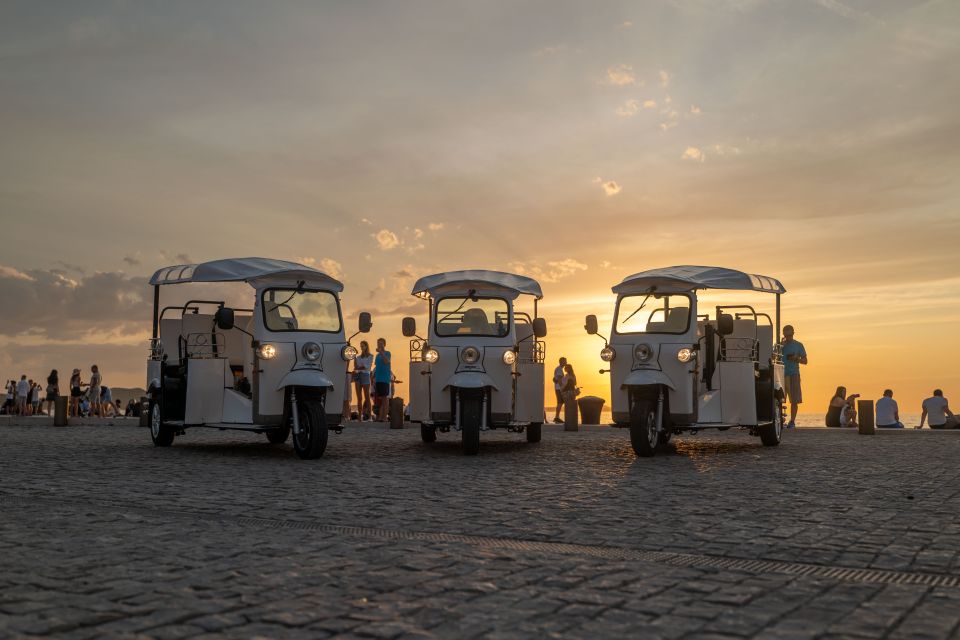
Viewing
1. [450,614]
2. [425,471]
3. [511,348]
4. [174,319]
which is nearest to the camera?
[450,614]

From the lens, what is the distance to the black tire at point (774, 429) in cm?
1777

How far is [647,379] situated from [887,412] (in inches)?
461

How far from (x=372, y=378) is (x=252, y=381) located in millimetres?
11961

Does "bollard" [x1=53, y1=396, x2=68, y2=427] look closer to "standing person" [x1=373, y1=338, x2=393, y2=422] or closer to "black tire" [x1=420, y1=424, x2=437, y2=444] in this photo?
"standing person" [x1=373, y1=338, x2=393, y2=422]

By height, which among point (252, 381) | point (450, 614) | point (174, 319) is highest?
point (174, 319)

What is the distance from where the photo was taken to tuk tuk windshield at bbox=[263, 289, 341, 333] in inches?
623

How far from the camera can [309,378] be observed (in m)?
15.0

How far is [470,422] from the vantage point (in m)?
15.7

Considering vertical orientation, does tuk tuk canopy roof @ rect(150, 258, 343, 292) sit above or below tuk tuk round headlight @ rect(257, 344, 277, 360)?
above

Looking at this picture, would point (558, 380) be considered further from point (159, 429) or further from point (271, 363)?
point (271, 363)

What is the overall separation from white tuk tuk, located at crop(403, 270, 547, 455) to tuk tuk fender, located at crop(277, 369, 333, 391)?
82.0 inches

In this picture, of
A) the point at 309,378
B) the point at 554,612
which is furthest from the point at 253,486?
the point at 554,612

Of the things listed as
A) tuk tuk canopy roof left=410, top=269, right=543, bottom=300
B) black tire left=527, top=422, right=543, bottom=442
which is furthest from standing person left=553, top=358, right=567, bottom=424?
tuk tuk canopy roof left=410, top=269, right=543, bottom=300

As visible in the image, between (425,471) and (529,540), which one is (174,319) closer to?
(425,471)
